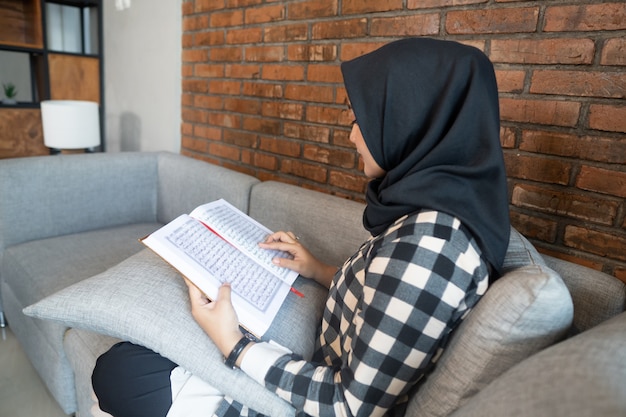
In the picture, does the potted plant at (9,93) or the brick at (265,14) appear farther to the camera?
the potted plant at (9,93)

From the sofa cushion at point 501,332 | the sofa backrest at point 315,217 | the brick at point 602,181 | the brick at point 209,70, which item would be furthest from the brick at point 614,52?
the brick at point 209,70

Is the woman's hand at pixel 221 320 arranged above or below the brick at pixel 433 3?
below

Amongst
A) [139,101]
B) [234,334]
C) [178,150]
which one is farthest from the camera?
[139,101]

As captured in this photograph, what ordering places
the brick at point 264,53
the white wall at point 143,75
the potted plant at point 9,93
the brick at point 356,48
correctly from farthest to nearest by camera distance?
the potted plant at point 9,93, the white wall at point 143,75, the brick at point 264,53, the brick at point 356,48

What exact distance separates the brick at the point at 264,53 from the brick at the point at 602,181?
1245mm

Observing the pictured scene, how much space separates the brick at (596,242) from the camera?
1.04 meters

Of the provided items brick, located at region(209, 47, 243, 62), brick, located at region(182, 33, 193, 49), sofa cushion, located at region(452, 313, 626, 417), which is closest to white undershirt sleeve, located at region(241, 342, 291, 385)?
sofa cushion, located at region(452, 313, 626, 417)

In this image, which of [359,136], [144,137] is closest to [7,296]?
[144,137]

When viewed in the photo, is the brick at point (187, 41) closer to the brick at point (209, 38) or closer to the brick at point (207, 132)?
the brick at point (209, 38)

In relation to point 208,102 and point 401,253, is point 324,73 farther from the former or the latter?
point 401,253

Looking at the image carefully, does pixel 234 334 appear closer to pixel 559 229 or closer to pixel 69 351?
pixel 69 351

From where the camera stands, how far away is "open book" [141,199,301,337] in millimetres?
892

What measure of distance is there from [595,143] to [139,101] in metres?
2.58

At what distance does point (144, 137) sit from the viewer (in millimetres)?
2768
